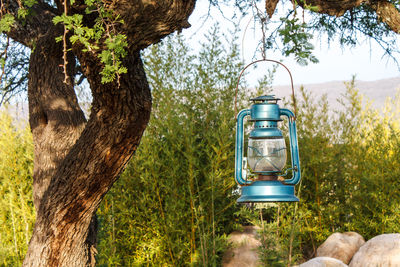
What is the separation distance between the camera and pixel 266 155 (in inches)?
76.7

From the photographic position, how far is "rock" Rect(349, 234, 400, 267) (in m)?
4.33

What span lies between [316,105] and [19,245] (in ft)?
12.7

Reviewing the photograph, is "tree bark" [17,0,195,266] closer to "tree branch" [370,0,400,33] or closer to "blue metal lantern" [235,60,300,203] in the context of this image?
"blue metal lantern" [235,60,300,203]

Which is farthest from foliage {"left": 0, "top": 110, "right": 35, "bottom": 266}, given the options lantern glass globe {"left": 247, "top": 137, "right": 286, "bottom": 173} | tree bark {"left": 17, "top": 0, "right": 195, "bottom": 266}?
lantern glass globe {"left": 247, "top": 137, "right": 286, "bottom": 173}

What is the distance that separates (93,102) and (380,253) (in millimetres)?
3193

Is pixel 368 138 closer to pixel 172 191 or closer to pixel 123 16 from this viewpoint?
pixel 172 191

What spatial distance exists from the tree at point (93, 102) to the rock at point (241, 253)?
176cm

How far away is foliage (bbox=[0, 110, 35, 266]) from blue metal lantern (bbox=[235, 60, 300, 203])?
11.7ft

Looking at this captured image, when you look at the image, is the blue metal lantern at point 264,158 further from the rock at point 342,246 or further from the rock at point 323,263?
the rock at point 342,246

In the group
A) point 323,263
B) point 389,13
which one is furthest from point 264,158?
point 389,13

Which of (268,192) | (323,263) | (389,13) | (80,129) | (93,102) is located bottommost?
(323,263)

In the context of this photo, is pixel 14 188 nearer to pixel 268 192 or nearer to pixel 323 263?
pixel 323 263

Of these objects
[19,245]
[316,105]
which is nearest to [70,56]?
[19,245]

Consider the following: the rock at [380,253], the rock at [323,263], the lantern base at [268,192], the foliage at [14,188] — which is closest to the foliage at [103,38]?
the lantern base at [268,192]
